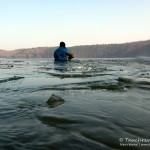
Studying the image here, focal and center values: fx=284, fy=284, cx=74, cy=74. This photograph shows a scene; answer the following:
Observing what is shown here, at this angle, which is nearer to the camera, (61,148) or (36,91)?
(61,148)

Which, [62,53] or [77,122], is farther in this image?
[62,53]

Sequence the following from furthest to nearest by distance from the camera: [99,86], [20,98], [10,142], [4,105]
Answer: [99,86]
[20,98]
[4,105]
[10,142]

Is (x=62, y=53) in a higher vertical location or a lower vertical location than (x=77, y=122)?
higher

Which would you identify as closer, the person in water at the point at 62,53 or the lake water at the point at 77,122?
the lake water at the point at 77,122

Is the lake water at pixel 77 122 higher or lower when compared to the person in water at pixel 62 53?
lower

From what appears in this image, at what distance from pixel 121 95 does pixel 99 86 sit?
5.77 feet

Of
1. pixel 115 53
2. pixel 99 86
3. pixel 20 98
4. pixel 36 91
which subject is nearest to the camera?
pixel 20 98

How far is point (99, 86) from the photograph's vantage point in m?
8.74

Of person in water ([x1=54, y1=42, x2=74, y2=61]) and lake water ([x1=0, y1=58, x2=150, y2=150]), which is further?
person in water ([x1=54, y1=42, x2=74, y2=61])

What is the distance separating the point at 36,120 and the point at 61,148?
1317 millimetres

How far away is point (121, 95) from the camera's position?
23.1 ft

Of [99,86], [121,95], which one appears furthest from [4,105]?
[99,86]

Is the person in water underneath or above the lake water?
above

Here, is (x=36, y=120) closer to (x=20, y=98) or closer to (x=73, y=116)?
(x=73, y=116)
